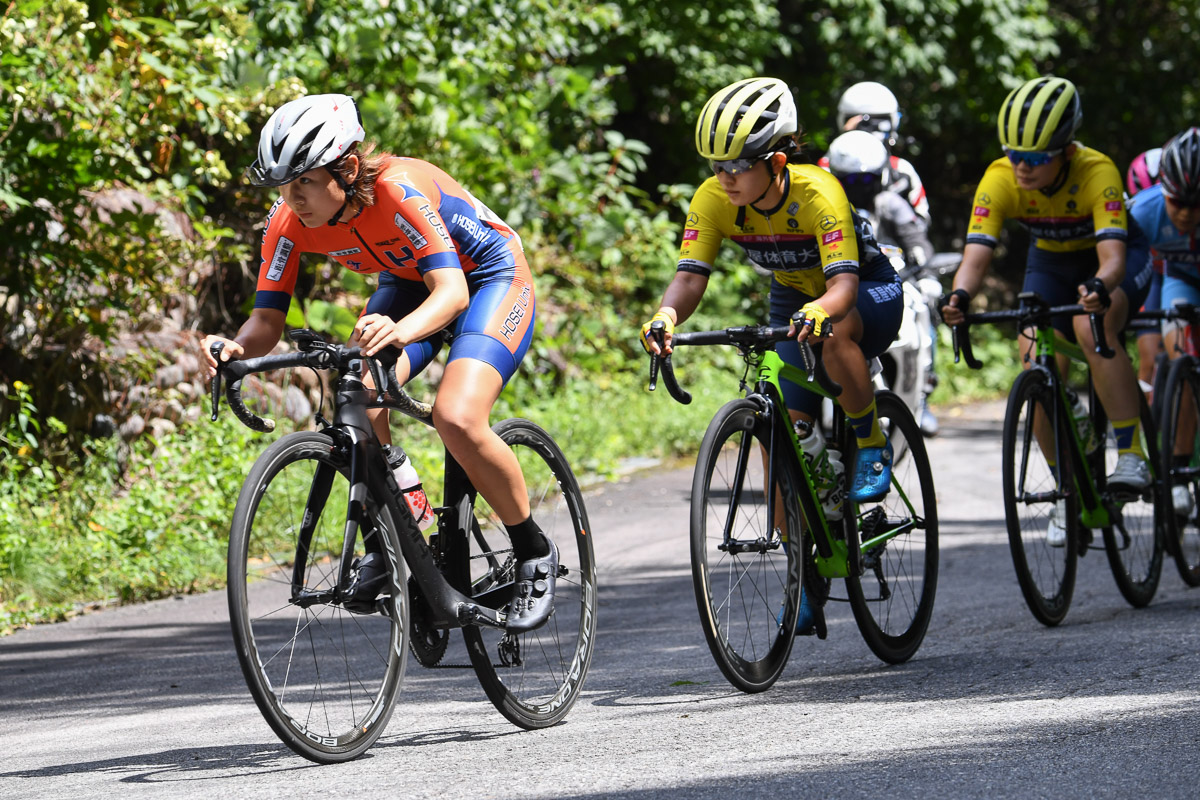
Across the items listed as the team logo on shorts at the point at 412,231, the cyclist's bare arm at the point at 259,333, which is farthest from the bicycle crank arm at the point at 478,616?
the team logo on shorts at the point at 412,231

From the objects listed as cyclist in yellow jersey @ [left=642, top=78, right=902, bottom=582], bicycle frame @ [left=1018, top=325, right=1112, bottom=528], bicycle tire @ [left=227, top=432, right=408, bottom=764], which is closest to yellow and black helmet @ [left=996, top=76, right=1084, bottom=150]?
bicycle frame @ [left=1018, top=325, right=1112, bottom=528]

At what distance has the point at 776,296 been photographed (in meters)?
5.85

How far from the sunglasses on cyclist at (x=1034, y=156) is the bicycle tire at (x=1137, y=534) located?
1203 millimetres

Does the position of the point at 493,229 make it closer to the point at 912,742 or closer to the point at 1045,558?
the point at 912,742

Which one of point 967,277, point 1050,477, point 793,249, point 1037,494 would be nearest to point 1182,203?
point 967,277

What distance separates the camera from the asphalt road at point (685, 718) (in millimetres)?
4051

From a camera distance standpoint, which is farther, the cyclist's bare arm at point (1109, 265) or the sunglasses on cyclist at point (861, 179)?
Result: the sunglasses on cyclist at point (861, 179)

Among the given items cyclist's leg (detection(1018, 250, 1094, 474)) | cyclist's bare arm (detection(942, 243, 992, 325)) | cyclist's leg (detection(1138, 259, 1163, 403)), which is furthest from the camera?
cyclist's leg (detection(1138, 259, 1163, 403))

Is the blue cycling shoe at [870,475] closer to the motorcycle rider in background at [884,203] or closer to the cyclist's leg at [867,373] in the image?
the cyclist's leg at [867,373]

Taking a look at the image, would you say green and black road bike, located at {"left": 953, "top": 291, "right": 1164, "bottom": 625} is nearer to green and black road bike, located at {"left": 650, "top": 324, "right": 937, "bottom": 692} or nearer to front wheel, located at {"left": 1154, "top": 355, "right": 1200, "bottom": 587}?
front wheel, located at {"left": 1154, "top": 355, "right": 1200, "bottom": 587}

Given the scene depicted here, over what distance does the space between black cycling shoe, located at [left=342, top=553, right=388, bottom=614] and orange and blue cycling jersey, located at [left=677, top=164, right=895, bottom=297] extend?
65.7 inches

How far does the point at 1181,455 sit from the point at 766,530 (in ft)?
10.3

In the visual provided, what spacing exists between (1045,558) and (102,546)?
15.2 feet

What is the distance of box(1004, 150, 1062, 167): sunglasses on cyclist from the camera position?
6.62 meters
